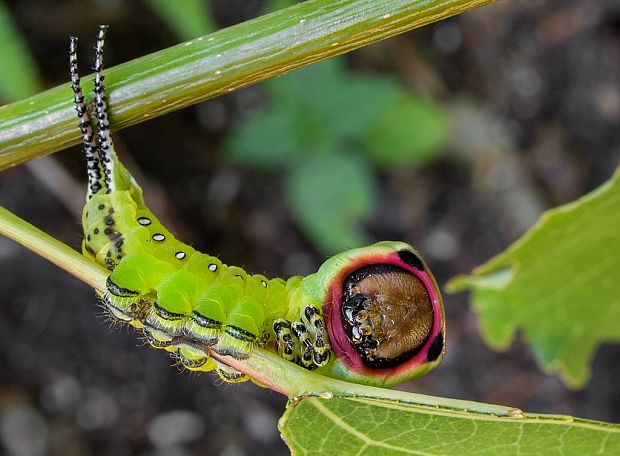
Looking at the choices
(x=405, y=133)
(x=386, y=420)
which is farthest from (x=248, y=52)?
(x=405, y=133)

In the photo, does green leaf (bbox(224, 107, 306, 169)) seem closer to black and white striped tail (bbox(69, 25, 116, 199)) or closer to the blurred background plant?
the blurred background plant

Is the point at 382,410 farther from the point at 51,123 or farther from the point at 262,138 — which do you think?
the point at 262,138

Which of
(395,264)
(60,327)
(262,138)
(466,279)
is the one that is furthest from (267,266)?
(395,264)

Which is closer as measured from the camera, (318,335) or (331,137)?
(318,335)

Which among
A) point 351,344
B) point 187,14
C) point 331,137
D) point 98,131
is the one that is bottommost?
point 351,344

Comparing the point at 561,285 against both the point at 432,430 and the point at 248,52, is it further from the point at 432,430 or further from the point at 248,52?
the point at 248,52
